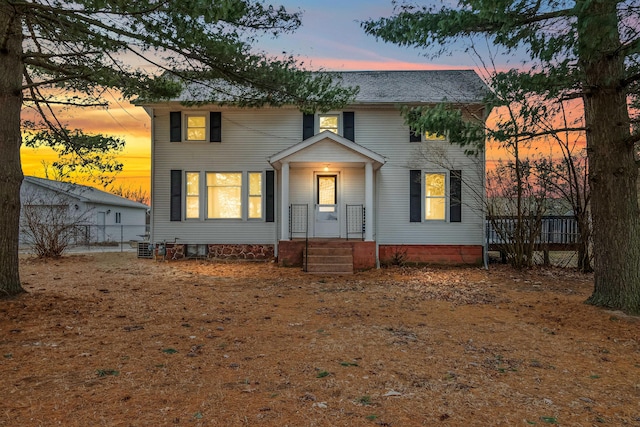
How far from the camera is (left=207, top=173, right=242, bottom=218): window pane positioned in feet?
41.6

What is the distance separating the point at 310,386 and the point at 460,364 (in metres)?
1.64

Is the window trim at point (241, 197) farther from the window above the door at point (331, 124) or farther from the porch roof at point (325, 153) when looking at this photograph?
the window above the door at point (331, 124)

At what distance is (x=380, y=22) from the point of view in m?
6.66

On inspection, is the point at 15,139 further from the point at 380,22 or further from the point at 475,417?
the point at 475,417

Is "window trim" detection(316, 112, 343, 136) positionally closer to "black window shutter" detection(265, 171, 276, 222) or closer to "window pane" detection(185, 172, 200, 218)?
"black window shutter" detection(265, 171, 276, 222)

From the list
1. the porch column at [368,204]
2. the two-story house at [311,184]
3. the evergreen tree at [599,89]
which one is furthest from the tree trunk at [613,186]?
the two-story house at [311,184]

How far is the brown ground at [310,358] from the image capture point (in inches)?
110

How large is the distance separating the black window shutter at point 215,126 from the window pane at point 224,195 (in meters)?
1.19

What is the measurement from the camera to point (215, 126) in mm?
12617

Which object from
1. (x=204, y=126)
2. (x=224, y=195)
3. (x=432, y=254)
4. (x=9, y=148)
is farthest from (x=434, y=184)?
(x=9, y=148)

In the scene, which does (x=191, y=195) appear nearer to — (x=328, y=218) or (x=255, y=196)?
(x=255, y=196)

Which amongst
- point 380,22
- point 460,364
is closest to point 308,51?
point 380,22

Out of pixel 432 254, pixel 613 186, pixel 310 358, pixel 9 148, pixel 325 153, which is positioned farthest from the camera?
pixel 432 254

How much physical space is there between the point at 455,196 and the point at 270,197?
6029 mm
